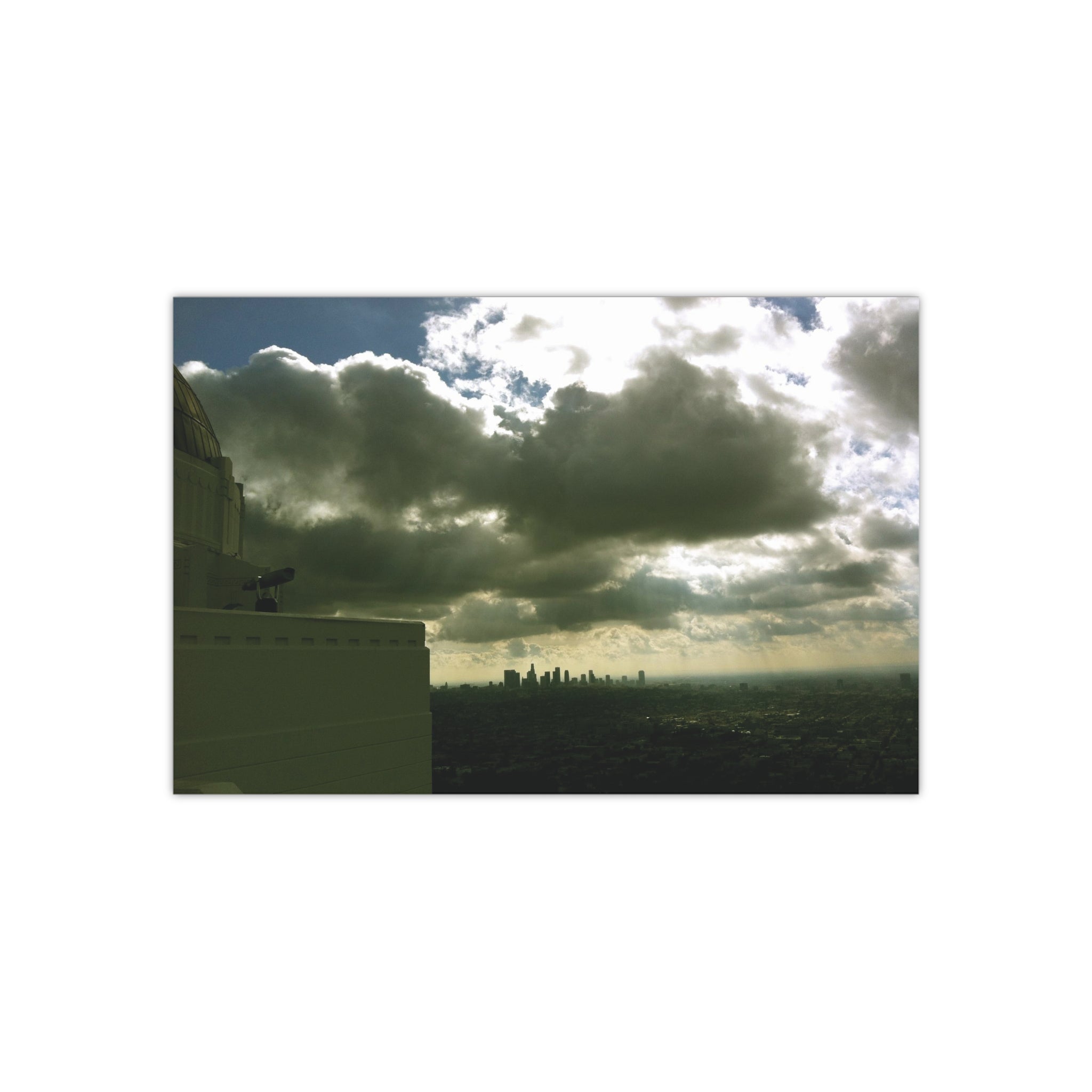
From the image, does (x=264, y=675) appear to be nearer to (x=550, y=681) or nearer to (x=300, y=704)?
(x=300, y=704)

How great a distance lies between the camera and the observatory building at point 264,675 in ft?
10.2

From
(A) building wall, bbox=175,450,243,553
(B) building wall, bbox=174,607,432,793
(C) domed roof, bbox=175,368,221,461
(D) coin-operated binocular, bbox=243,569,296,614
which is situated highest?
(C) domed roof, bbox=175,368,221,461

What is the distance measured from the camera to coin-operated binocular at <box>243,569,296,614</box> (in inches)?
135

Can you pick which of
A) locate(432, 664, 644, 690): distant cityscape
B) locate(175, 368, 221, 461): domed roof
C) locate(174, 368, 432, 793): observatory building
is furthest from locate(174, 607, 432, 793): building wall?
locate(175, 368, 221, 461): domed roof

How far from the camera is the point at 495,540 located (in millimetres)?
3518

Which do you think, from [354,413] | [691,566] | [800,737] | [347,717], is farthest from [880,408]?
[347,717]

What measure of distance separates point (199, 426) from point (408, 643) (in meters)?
1.68

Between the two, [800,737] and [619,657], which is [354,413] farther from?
[800,737]

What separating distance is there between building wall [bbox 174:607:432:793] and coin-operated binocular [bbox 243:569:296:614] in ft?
0.77

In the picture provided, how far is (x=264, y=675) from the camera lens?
128 inches

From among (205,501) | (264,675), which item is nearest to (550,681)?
(264,675)

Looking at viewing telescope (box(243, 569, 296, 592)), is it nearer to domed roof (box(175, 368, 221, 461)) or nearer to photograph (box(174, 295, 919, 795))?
photograph (box(174, 295, 919, 795))

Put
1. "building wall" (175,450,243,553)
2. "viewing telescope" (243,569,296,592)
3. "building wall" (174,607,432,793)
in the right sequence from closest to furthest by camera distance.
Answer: "building wall" (174,607,432,793) < "building wall" (175,450,243,553) < "viewing telescope" (243,569,296,592)

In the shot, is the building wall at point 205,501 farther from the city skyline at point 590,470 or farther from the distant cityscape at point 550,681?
the distant cityscape at point 550,681
